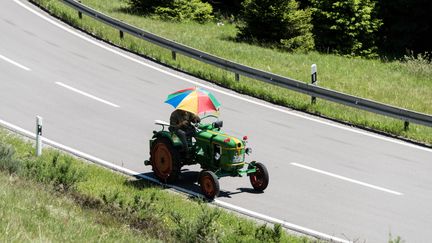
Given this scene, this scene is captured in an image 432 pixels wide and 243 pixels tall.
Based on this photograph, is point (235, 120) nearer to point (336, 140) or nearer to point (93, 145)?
point (336, 140)

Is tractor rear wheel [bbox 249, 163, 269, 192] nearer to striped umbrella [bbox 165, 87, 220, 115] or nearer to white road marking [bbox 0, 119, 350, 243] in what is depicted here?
white road marking [bbox 0, 119, 350, 243]

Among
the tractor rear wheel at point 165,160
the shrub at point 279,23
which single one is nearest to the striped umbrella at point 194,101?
the tractor rear wheel at point 165,160

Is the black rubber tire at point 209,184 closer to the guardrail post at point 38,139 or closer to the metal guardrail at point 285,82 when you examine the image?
the guardrail post at point 38,139

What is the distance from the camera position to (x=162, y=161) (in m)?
13.8

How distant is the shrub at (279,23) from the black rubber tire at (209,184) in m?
14.6

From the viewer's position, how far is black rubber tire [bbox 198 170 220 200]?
12867 mm

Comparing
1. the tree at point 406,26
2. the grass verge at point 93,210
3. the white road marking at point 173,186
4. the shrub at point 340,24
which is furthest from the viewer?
the tree at point 406,26

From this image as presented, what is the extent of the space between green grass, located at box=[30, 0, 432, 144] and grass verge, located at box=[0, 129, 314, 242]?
7.29 m

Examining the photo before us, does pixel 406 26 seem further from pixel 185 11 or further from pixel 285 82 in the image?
pixel 285 82

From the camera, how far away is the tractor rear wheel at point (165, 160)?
13492mm

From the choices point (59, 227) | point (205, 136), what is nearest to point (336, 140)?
point (205, 136)

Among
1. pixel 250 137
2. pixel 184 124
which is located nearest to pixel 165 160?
pixel 184 124

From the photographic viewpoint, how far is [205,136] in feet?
44.0

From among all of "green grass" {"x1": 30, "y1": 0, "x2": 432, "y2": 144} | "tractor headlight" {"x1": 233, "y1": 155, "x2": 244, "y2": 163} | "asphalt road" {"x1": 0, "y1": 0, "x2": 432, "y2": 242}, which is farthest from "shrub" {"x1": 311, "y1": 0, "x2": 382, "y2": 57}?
"tractor headlight" {"x1": 233, "y1": 155, "x2": 244, "y2": 163}
